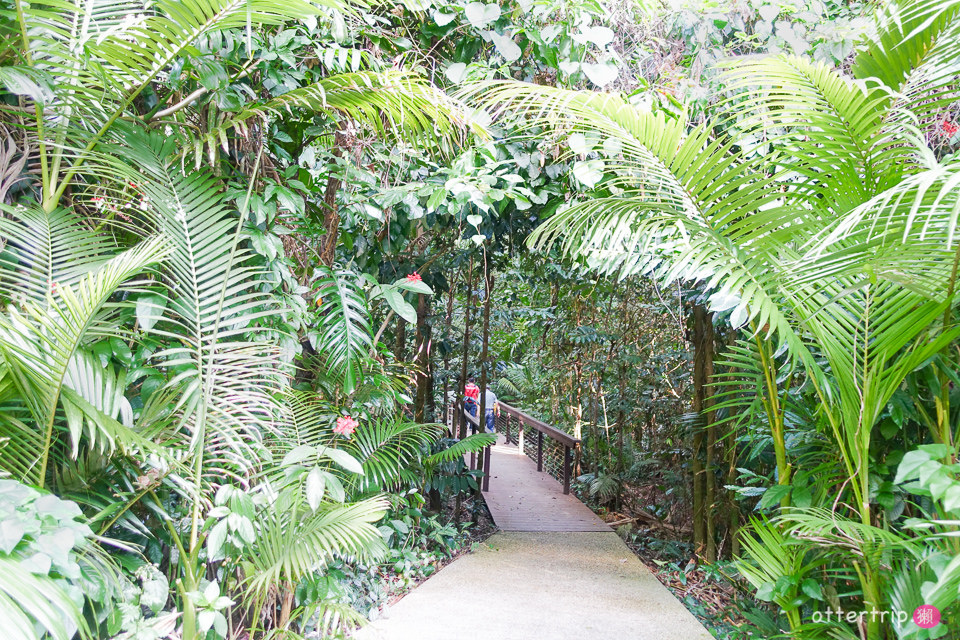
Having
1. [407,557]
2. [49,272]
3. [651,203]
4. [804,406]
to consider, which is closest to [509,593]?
[407,557]

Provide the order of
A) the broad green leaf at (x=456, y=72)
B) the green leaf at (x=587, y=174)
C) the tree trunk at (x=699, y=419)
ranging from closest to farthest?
the green leaf at (x=587, y=174), the broad green leaf at (x=456, y=72), the tree trunk at (x=699, y=419)

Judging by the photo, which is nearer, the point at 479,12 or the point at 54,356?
the point at 54,356

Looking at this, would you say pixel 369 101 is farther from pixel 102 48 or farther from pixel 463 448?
pixel 463 448

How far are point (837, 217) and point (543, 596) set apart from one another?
2.44 m

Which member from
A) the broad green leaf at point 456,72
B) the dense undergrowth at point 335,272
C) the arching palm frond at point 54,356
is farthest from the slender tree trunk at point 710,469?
the arching palm frond at point 54,356

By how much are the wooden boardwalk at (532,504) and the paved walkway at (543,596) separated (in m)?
0.03

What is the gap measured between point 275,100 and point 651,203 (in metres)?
1.22

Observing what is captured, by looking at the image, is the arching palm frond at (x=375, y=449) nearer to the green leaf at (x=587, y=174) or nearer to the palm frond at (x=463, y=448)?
the palm frond at (x=463, y=448)

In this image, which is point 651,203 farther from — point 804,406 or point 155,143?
point 155,143

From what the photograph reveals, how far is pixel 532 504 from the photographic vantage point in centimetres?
559

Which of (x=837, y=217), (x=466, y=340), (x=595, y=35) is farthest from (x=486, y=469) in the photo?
(x=837, y=217)

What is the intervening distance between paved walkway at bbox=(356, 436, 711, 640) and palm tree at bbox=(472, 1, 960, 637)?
140 centimetres

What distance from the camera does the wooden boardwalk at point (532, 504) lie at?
4.94 m

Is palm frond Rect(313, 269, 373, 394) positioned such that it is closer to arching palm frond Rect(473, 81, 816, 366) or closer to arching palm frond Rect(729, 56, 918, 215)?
arching palm frond Rect(473, 81, 816, 366)
